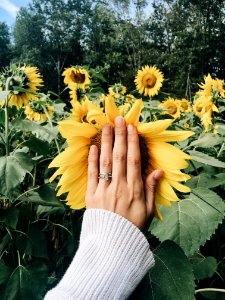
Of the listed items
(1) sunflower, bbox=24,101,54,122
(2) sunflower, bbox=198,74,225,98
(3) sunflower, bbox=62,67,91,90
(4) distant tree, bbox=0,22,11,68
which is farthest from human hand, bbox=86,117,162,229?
(4) distant tree, bbox=0,22,11,68

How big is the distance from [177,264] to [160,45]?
81.7 ft

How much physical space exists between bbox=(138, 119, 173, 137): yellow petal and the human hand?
0.6 inches

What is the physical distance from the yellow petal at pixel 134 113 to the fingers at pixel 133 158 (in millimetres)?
14

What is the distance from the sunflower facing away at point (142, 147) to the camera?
680 millimetres

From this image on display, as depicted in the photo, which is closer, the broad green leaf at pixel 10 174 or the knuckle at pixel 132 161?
the knuckle at pixel 132 161

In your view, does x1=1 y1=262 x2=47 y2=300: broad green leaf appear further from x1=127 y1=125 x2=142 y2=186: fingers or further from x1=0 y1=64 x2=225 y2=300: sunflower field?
x1=127 y1=125 x2=142 y2=186: fingers

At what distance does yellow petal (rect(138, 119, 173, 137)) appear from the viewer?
2.21 ft

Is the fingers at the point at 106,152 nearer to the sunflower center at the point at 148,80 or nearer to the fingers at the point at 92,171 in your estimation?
the fingers at the point at 92,171

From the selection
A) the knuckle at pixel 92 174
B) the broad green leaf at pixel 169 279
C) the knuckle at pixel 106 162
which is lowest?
the broad green leaf at pixel 169 279

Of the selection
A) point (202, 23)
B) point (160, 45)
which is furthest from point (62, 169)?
point (160, 45)

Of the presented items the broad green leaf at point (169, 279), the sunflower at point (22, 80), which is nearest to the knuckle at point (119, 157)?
the broad green leaf at point (169, 279)

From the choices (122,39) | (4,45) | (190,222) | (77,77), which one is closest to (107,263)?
(190,222)

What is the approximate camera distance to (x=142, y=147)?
28.1 inches

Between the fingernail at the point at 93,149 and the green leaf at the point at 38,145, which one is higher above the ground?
the fingernail at the point at 93,149
